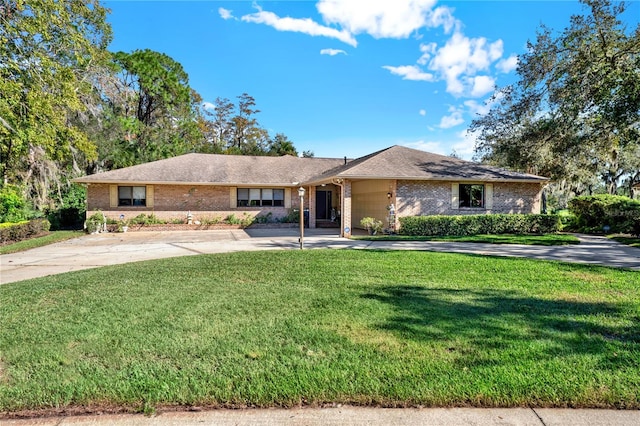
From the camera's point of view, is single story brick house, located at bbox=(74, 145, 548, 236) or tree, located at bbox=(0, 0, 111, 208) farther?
single story brick house, located at bbox=(74, 145, 548, 236)

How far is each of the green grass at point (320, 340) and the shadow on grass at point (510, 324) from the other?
0.9 inches

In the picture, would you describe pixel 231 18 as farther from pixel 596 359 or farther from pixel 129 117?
pixel 129 117

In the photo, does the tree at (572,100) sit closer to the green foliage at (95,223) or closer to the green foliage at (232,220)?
the green foliage at (232,220)

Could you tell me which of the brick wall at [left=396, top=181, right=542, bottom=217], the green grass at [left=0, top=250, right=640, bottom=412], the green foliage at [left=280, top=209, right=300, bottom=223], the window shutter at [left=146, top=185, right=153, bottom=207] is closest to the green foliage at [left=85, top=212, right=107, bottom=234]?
the window shutter at [left=146, top=185, right=153, bottom=207]

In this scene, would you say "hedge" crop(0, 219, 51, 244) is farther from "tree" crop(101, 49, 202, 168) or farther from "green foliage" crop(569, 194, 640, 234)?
"green foliage" crop(569, 194, 640, 234)

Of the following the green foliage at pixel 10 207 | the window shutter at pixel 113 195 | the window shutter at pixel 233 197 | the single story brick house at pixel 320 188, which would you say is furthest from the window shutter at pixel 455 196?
the green foliage at pixel 10 207

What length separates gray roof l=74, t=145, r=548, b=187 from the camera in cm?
1562

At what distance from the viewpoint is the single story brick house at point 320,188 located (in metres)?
15.6

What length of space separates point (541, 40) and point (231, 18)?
13441 millimetres

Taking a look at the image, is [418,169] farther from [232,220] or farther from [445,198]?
[232,220]

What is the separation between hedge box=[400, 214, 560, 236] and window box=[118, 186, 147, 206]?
13713 mm

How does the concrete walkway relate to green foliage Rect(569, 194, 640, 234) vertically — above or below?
below

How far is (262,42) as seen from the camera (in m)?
15.3

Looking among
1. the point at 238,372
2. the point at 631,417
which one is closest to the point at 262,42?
the point at 238,372
